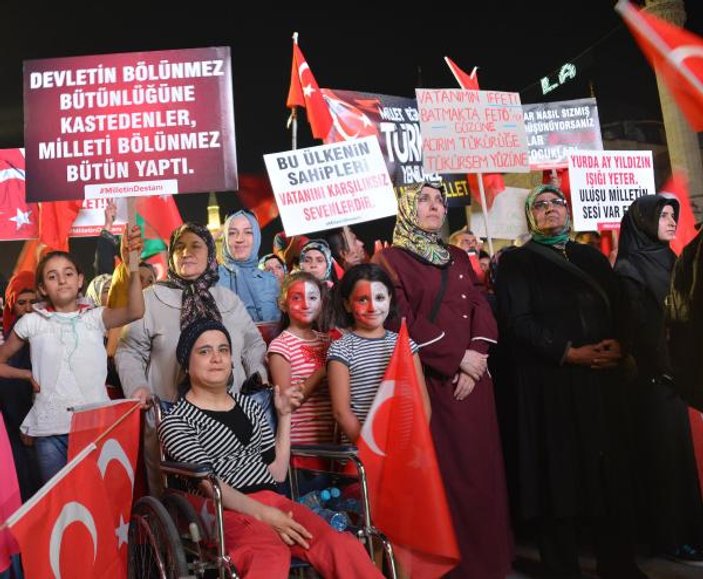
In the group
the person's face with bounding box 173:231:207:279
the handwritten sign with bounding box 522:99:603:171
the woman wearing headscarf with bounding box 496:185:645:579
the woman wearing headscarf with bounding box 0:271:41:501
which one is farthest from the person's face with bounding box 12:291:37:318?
the handwritten sign with bounding box 522:99:603:171

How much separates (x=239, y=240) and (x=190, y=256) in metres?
1.07

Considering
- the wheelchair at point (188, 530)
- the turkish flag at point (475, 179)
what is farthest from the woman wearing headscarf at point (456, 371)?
the turkish flag at point (475, 179)

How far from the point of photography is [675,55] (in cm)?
255

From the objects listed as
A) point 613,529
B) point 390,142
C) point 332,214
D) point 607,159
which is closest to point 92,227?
point 390,142

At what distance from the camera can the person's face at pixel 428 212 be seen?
Result: 14.5 feet

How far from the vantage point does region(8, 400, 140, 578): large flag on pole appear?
2594 mm

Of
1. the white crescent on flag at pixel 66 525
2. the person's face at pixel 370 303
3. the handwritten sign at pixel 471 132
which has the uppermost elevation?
the handwritten sign at pixel 471 132

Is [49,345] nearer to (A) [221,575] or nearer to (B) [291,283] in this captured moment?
(B) [291,283]

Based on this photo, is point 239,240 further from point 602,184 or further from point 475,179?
point 475,179

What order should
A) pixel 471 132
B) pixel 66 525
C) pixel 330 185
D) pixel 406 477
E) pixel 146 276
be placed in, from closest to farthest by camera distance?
pixel 66 525, pixel 406 477, pixel 146 276, pixel 471 132, pixel 330 185

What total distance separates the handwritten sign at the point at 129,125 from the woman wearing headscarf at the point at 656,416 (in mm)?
2219

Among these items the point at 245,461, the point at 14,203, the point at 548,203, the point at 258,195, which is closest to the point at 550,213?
the point at 548,203

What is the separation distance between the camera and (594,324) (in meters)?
4.34

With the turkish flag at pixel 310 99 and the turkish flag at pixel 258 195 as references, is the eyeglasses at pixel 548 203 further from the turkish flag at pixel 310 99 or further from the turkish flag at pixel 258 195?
the turkish flag at pixel 258 195
